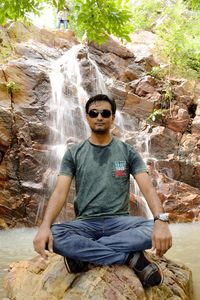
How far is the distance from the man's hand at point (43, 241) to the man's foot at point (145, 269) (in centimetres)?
74

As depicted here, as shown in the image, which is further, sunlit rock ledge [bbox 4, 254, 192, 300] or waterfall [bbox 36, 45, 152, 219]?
waterfall [bbox 36, 45, 152, 219]

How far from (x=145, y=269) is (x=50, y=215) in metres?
0.95

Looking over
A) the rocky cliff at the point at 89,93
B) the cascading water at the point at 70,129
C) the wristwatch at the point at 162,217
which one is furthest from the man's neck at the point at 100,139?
the rocky cliff at the point at 89,93

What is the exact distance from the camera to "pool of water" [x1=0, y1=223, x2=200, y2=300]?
16.7 feet

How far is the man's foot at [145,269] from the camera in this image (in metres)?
3.06

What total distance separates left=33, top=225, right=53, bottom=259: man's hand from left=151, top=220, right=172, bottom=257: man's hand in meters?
0.86

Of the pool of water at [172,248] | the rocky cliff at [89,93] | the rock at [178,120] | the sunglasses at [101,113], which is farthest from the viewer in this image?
the rock at [178,120]

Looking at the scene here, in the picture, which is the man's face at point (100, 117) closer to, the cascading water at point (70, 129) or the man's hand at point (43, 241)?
the man's hand at point (43, 241)

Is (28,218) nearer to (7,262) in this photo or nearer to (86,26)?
(7,262)

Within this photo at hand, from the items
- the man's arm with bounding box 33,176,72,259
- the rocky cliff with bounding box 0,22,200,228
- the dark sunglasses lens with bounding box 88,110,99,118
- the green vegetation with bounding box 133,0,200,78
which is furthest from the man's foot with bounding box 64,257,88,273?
the green vegetation with bounding box 133,0,200,78

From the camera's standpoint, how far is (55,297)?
122 inches

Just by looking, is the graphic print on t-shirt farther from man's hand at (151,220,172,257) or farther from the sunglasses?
man's hand at (151,220,172,257)

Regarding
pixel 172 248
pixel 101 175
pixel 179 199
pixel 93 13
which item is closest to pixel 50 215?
pixel 101 175

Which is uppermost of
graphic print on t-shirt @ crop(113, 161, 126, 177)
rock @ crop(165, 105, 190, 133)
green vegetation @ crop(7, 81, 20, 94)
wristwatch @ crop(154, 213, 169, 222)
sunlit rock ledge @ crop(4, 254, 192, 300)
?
green vegetation @ crop(7, 81, 20, 94)
